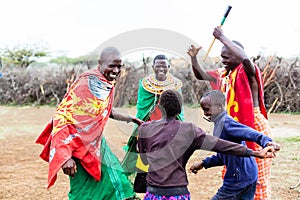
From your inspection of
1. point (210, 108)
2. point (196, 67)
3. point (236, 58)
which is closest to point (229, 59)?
point (236, 58)

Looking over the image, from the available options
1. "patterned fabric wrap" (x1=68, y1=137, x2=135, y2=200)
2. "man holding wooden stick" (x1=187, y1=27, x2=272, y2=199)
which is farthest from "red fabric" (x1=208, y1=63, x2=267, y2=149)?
"patterned fabric wrap" (x1=68, y1=137, x2=135, y2=200)

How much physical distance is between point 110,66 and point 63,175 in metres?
3.04

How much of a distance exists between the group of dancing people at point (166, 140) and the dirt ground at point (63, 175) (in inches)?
38.9

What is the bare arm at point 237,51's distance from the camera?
292 cm

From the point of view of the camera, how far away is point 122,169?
10.8ft

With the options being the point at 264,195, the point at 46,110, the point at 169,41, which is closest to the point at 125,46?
the point at 169,41

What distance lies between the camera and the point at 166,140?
245 centimetres

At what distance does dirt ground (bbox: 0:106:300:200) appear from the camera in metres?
4.68

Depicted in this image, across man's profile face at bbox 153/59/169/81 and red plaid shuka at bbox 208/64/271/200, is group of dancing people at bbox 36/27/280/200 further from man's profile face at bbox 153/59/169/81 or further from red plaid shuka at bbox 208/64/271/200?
man's profile face at bbox 153/59/169/81

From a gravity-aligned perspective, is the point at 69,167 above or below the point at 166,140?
below

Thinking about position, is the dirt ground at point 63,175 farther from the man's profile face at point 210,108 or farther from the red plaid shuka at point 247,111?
the man's profile face at point 210,108

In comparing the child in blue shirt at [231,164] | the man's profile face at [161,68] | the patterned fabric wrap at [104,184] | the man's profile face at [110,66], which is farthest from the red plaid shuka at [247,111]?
the man's profile face at [161,68]

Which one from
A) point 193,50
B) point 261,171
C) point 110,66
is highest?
point 193,50

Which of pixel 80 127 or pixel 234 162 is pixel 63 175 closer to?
pixel 80 127
